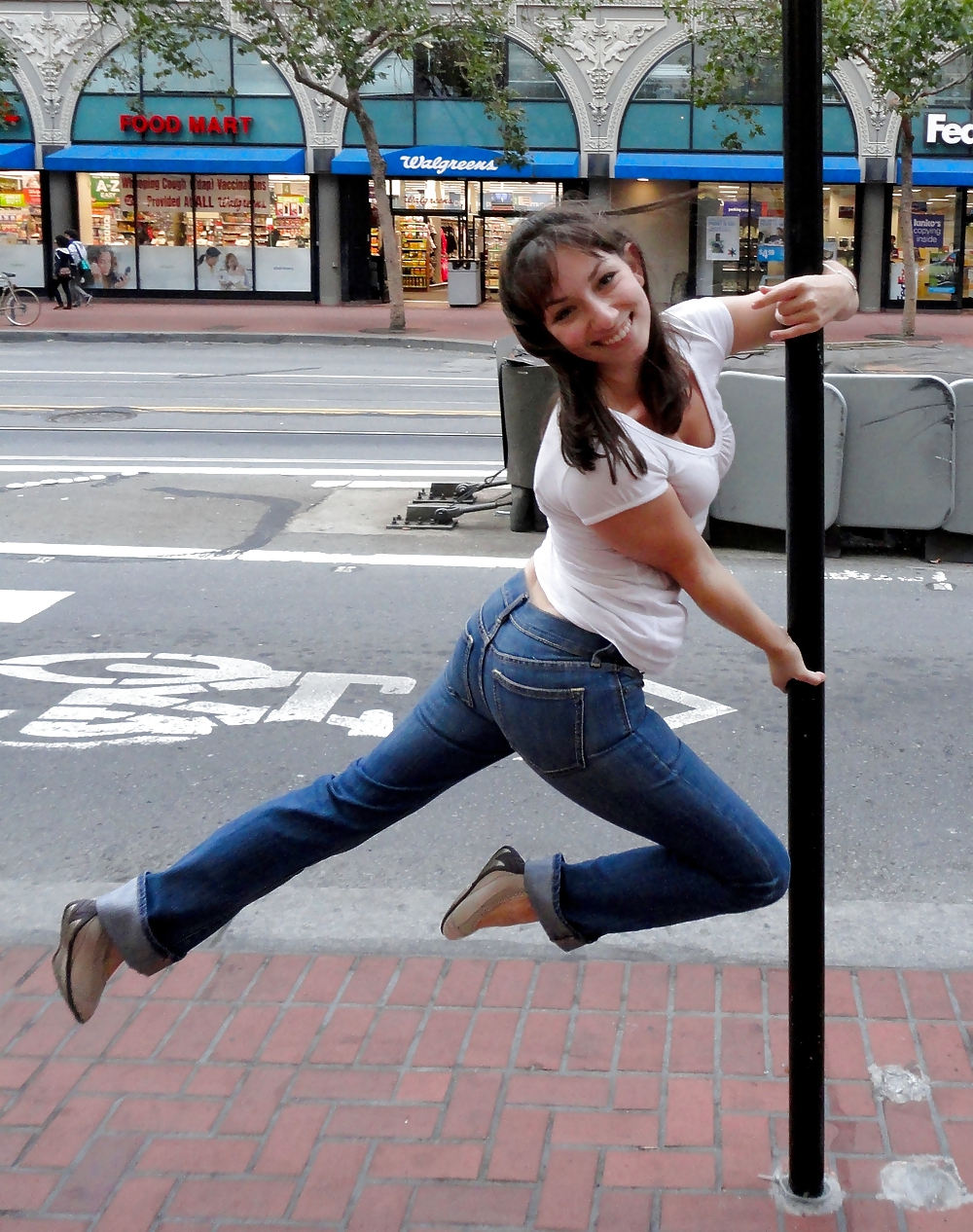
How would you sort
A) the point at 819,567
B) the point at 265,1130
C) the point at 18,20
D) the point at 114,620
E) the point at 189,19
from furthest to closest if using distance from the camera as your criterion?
the point at 18,20, the point at 189,19, the point at 114,620, the point at 265,1130, the point at 819,567

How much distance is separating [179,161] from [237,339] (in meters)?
8.87

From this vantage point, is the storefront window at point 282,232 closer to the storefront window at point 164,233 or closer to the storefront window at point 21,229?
the storefront window at point 164,233

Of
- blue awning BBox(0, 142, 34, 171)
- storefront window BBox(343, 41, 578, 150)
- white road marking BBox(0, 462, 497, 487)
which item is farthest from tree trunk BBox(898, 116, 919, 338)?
blue awning BBox(0, 142, 34, 171)

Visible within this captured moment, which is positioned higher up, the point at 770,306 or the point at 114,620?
the point at 770,306

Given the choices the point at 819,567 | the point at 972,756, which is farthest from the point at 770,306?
the point at 972,756

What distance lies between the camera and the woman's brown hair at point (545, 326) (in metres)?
2.36

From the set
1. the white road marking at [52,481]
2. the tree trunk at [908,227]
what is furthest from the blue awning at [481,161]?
the white road marking at [52,481]

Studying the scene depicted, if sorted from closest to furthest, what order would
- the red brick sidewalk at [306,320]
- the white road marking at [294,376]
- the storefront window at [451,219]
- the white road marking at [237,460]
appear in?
the white road marking at [237,460]
the white road marking at [294,376]
the red brick sidewalk at [306,320]
the storefront window at [451,219]

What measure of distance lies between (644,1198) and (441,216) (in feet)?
111

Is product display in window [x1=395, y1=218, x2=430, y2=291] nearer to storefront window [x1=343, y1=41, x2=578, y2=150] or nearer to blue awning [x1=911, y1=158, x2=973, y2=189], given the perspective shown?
storefront window [x1=343, y1=41, x2=578, y2=150]

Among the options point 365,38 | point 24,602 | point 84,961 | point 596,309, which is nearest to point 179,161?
point 365,38

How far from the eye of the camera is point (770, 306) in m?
2.51

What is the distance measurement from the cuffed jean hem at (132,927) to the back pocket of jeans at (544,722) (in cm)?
85

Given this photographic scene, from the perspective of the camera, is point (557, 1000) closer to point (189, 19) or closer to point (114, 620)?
point (114, 620)
